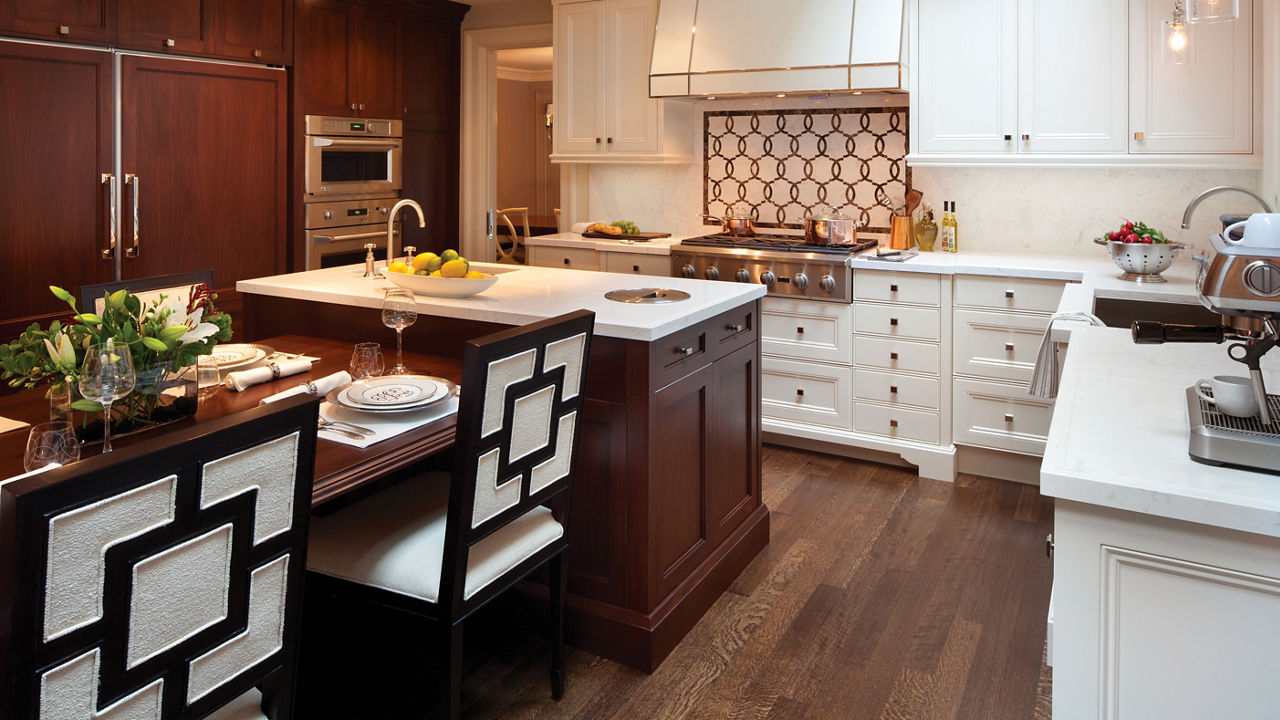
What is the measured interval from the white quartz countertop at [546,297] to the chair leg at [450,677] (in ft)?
2.92

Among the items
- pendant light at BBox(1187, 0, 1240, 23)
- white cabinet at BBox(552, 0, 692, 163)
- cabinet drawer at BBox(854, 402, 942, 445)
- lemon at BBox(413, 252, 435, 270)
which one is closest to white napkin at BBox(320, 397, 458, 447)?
lemon at BBox(413, 252, 435, 270)

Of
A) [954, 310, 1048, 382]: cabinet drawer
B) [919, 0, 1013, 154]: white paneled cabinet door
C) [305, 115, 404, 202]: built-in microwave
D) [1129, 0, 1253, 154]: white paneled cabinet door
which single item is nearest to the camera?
[1129, 0, 1253, 154]: white paneled cabinet door

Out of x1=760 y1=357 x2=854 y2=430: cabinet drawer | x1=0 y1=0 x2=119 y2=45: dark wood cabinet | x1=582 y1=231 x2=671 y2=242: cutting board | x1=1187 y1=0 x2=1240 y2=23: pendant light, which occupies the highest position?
x1=0 y1=0 x2=119 y2=45: dark wood cabinet

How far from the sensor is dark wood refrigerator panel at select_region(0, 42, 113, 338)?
3746 mm

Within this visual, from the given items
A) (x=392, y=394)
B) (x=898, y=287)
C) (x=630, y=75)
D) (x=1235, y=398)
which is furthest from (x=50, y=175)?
(x=1235, y=398)

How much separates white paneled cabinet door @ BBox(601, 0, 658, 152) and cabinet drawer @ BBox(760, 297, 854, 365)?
4.14 ft

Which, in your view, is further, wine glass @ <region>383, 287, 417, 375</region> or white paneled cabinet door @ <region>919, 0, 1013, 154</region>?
white paneled cabinet door @ <region>919, 0, 1013, 154</region>

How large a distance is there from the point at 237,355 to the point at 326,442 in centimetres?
76

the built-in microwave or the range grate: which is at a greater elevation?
the built-in microwave

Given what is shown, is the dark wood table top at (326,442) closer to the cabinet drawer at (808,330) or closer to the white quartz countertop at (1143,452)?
the white quartz countertop at (1143,452)

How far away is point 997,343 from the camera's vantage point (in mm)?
3885

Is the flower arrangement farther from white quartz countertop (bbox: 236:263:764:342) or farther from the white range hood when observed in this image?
the white range hood

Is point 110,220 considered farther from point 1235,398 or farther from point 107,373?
point 1235,398

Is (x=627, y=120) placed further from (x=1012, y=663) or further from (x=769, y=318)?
(x=1012, y=663)
